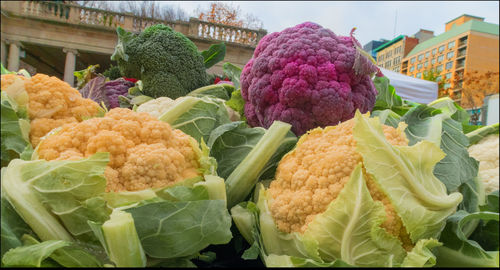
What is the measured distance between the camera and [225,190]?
2.59ft

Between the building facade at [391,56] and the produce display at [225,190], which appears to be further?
the building facade at [391,56]

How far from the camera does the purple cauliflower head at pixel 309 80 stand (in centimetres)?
120

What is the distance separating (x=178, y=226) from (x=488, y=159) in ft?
3.25

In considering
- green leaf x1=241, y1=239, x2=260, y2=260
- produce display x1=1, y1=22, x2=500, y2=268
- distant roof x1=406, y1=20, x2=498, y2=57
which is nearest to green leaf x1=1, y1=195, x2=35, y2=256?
produce display x1=1, y1=22, x2=500, y2=268

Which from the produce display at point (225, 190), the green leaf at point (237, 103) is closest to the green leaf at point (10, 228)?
the produce display at point (225, 190)

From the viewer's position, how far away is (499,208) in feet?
2.95

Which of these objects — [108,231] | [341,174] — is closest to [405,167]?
[341,174]

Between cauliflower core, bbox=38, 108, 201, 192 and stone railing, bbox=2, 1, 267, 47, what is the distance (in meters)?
12.5

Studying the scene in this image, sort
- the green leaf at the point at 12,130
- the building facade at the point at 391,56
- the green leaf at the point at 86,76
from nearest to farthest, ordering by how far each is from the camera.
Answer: the green leaf at the point at 12,130
the green leaf at the point at 86,76
the building facade at the point at 391,56

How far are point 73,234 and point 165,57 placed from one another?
3.64 feet

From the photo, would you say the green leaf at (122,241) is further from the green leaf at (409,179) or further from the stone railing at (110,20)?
the stone railing at (110,20)

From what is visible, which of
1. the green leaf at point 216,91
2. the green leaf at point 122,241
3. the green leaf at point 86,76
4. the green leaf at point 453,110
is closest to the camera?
the green leaf at point 122,241

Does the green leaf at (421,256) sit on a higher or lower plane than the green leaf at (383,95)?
lower

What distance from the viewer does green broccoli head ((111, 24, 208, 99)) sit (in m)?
1.57
